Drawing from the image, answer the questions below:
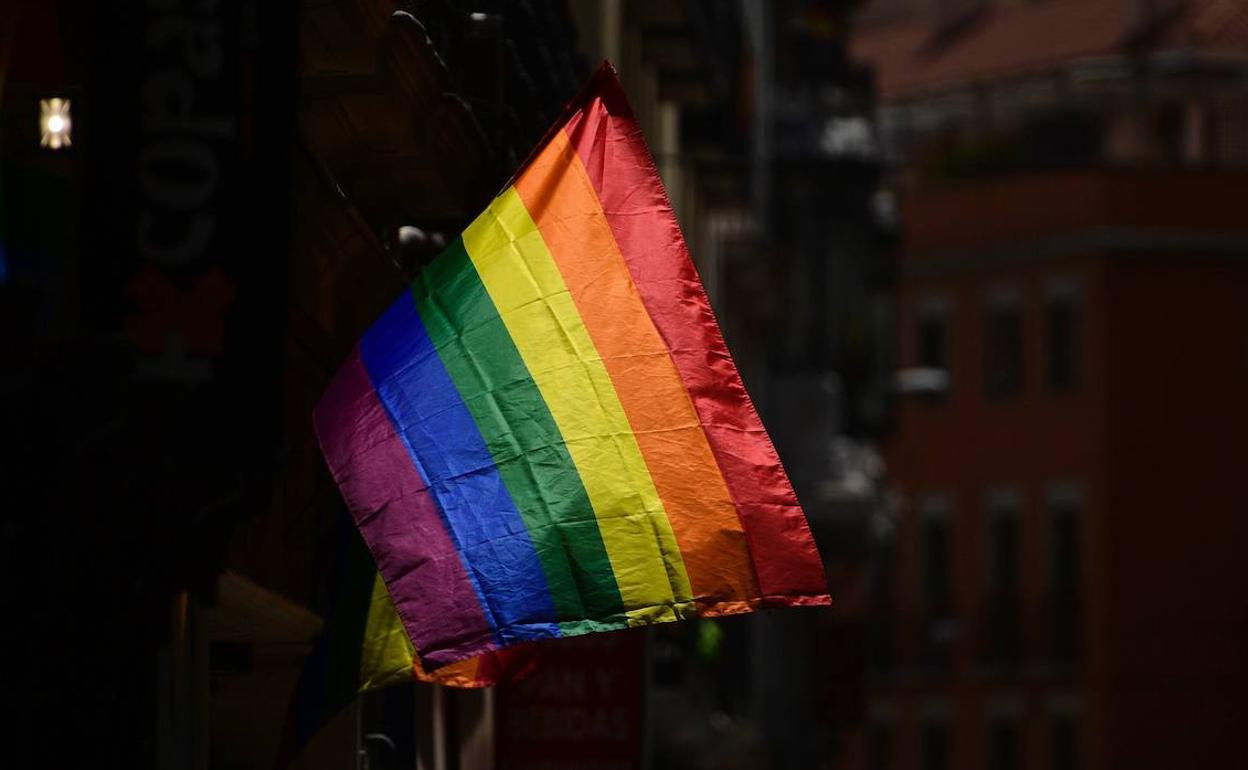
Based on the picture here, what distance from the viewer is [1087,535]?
6125 cm

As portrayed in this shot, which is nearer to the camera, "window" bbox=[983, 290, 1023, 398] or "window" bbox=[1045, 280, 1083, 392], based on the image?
"window" bbox=[1045, 280, 1083, 392]

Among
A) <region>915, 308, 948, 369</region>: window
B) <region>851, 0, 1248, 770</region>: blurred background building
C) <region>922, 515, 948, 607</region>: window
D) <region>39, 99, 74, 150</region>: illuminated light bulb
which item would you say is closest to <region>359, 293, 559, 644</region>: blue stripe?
<region>39, 99, 74, 150</region>: illuminated light bulb

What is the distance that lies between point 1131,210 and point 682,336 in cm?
5030

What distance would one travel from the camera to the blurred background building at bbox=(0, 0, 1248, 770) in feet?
34.2

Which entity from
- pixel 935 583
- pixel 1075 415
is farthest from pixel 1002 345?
pixel 935 583

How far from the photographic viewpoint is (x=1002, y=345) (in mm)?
64125

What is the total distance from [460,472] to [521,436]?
211 millimetres

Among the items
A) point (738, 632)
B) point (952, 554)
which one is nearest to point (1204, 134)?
point (952, 554)

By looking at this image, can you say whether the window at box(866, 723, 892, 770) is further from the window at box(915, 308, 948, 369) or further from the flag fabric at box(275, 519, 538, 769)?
the flag fabric at box(275, 519, 538, 769)

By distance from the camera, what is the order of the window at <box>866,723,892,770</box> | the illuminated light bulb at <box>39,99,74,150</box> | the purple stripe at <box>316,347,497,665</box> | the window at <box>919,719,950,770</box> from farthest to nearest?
the window at <box>866,723,892,770</box>
the window at <box>919,719,950,770</box>
the illuminated light bulb at <box>39,99,74,150</box>
the purple stripe at <box>316,347,497,665</box>

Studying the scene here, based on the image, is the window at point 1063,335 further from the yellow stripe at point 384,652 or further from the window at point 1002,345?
the yellow stripe at point 384,652

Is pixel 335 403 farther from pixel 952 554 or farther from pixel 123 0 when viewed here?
pixel 952 554

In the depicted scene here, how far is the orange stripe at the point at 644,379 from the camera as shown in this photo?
11344mm

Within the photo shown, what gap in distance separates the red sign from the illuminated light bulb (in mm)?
5191
